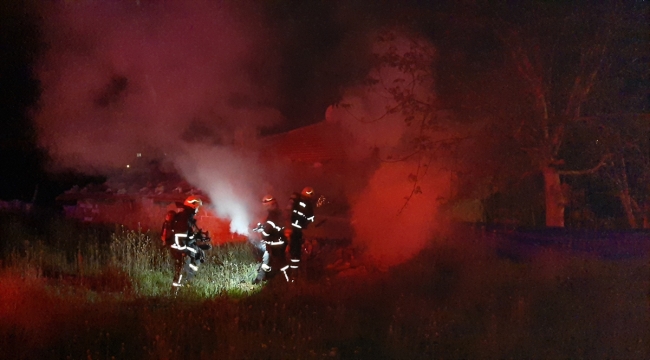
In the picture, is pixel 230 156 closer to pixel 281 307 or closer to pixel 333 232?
pixel 333 232

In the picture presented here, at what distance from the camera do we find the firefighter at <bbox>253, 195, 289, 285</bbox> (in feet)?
25.3

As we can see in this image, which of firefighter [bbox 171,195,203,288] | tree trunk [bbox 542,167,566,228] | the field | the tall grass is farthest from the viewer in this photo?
tree trunk [bbox 542,167,566,228]

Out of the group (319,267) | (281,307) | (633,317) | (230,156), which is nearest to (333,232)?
(319,267)

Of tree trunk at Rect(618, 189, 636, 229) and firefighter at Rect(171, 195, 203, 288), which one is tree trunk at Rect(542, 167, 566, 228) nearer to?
tree trunk at Rect(618, 189, 636, 229)

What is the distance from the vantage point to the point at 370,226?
32.9ft

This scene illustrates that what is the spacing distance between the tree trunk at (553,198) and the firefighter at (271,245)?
4900 millimetres

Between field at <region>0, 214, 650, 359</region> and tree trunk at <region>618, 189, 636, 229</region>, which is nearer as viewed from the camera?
field at <region>0, 214, 650, 359</region>

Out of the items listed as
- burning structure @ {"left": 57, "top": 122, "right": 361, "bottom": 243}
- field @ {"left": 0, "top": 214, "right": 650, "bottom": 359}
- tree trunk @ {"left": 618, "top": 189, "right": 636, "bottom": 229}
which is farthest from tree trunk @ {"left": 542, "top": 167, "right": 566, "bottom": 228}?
burning structure @ {"left": 57, "top": 122, "right": 361, "bottom": 243}

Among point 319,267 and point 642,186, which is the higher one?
point 642,186

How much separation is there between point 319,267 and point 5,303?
174 inches

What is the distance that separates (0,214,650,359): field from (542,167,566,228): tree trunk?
2019mm

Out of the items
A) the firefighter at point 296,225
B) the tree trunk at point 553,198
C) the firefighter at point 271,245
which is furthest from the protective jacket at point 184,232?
the tree trunk at point 553,198

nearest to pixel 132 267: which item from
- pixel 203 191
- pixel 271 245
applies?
pixel 271 245

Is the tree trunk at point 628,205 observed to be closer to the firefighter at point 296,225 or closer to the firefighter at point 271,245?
the firefighter at point 296,225
